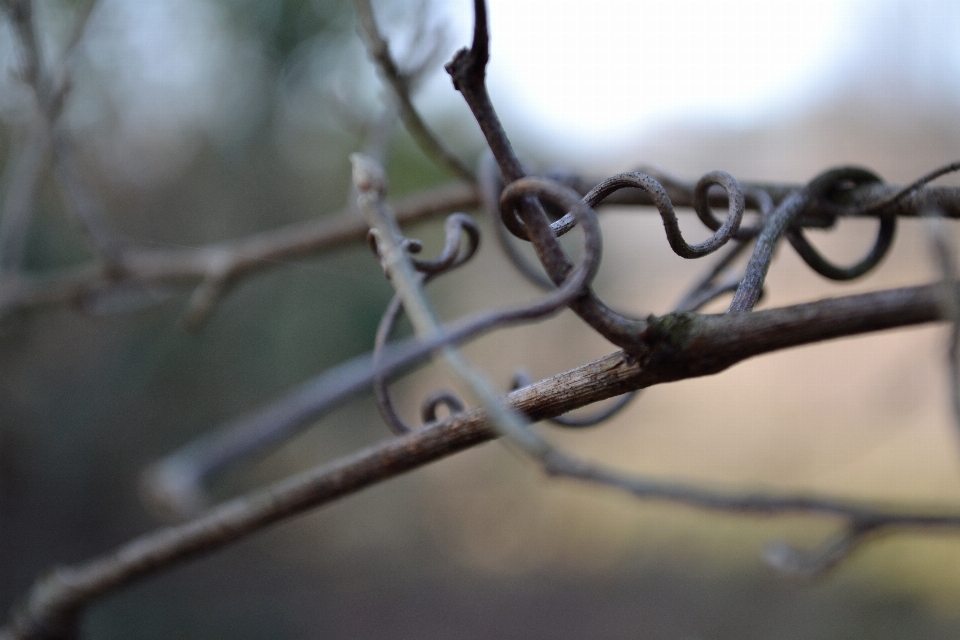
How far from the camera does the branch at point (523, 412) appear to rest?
0.14 metres

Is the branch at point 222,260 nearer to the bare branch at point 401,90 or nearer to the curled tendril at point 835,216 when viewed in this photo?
the bare branch at point 401,90

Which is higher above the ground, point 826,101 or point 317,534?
point 826,101

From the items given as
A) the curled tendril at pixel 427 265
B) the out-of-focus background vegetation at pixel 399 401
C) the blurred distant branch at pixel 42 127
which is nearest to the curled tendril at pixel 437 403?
the curled tendril at pixel 427 265

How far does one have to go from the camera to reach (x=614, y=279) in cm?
274

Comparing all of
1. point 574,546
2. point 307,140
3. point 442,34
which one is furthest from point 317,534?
point 442,34

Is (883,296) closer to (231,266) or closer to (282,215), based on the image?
(231,266)

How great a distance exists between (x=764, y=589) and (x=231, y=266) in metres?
2.20

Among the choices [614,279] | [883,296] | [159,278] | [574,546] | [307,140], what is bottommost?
[574,546]

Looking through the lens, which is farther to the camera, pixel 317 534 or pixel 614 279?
pixel 614 279

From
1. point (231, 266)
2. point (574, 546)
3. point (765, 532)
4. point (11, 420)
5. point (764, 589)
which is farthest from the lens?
point (574, 546)

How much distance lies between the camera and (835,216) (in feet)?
0.91

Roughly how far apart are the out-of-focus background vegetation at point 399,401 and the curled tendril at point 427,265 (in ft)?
4.34

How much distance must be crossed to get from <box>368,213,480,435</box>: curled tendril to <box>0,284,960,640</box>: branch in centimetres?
1

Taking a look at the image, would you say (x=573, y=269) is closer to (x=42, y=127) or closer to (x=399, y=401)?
(x=42, y=127)
